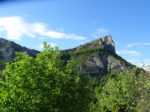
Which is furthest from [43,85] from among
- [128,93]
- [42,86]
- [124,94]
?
[124,94]

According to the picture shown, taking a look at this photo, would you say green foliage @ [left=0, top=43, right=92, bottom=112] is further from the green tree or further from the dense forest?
the green tree

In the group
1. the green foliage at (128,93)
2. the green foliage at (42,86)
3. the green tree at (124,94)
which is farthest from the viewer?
the green tree at (124,94)

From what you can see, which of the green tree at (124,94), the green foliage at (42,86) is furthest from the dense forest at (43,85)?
the green tree at (124,94)

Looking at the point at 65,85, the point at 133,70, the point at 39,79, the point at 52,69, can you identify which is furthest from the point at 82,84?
the point at 133,70

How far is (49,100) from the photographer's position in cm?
1584

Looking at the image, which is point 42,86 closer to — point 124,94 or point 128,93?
point 128,93

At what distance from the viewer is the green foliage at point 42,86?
45.9ft

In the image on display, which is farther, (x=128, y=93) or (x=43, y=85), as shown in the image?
(x=128, y=93)

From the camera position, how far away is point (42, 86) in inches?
602

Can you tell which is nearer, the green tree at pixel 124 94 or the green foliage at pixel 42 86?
the green foliage at pixel 42 86

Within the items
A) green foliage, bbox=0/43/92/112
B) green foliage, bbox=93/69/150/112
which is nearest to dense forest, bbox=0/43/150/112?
green foliage, bbox=0/43/92/112

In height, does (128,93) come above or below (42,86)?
below

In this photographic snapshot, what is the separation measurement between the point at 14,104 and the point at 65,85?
15.8ft

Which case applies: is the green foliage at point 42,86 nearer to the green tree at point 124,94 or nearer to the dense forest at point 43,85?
the dense forest at point 43,85
